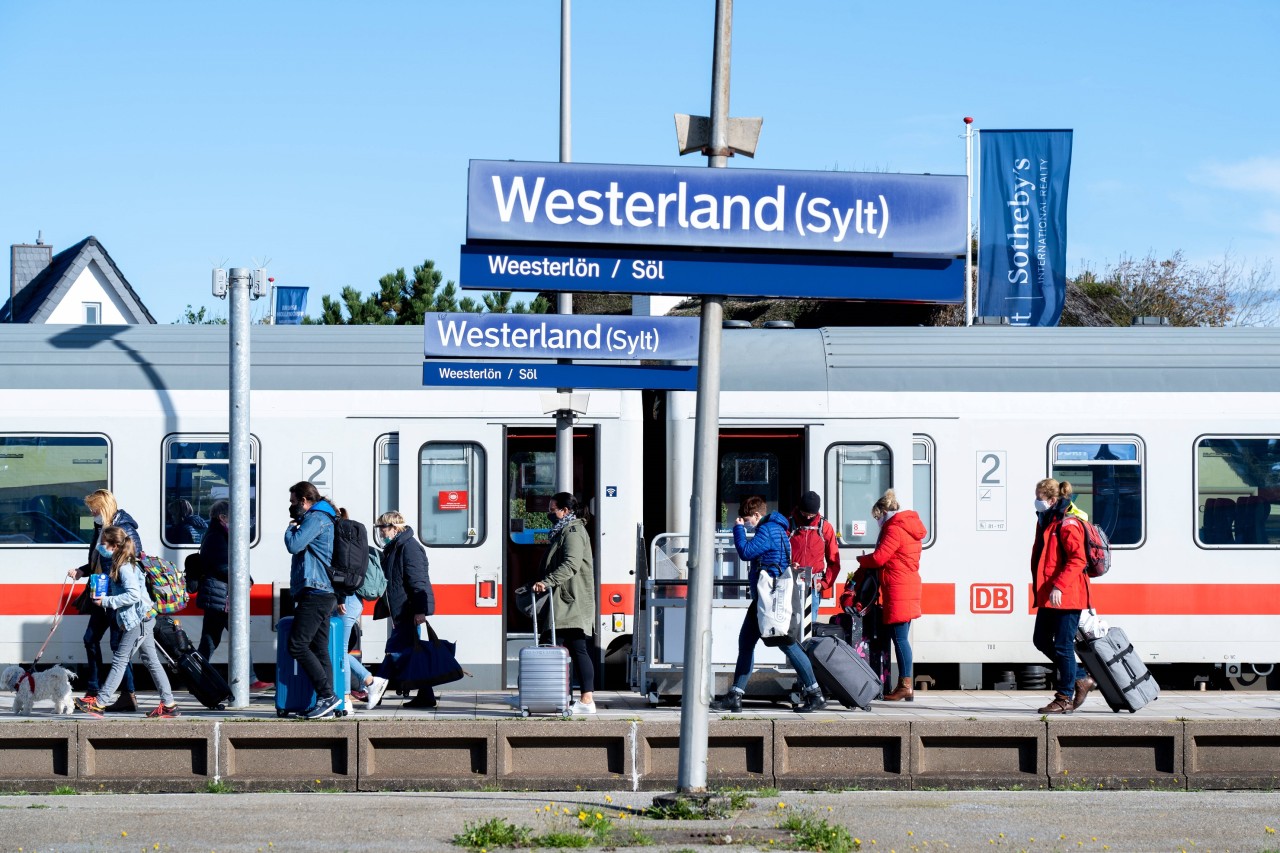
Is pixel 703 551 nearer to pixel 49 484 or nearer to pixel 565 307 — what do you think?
pixel 565 307

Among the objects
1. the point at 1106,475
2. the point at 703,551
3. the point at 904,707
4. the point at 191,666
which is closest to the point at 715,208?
the point at 703,551

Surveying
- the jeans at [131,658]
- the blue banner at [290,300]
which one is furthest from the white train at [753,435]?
the blue banner at [290,300]

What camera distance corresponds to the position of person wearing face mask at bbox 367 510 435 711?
1217 cm

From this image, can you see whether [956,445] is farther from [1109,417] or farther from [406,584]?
[406,584]

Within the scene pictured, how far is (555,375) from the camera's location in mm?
11516

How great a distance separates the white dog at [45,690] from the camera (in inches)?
444

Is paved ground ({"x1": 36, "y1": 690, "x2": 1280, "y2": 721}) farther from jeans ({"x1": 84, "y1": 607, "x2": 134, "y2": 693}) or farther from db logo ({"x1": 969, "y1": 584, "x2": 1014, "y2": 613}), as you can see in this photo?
db logo ({"x1": 969, "y1": 584, "x2": 1014, "y2": 613})

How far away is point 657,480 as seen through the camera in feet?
47.2

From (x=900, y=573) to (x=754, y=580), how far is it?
1471 mm

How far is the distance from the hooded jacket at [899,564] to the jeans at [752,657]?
41.9 inches

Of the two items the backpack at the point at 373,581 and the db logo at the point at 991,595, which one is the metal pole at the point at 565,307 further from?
the db logo at the point at 991,595

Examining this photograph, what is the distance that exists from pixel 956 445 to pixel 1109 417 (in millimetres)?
1411

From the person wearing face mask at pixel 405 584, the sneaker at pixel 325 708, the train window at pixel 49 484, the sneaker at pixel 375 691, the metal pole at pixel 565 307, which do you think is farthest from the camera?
the train window at pixel 49 484

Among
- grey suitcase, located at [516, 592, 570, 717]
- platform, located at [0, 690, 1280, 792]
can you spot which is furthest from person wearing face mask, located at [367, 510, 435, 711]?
platform, located at [0, 690, 1280, 792]
